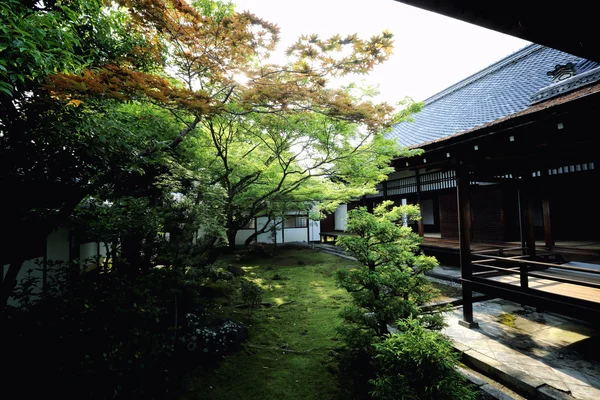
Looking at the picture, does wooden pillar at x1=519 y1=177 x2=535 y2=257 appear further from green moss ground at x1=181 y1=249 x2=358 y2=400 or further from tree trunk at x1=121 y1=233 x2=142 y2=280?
tree trunk at x1=121 y1=233 x2=142 y2=280

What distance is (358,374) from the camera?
4.11m

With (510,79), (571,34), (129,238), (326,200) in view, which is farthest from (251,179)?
(510,79)

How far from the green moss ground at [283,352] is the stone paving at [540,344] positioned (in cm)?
274

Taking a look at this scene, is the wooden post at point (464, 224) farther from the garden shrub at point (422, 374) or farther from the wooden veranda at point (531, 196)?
the garden shrub at point (422, 374)

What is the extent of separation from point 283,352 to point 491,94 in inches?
Answer: 529

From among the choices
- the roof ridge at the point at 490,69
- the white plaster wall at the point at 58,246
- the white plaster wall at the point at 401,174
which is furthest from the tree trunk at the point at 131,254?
the roof ridge at the point at 490,69

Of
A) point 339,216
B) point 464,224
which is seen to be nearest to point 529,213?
point 464,224

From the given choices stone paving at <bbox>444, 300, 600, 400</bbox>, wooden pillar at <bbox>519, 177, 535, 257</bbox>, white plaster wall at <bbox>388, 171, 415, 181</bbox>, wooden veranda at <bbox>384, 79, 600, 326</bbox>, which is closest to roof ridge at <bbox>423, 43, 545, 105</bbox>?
wooden veranda at <bbox>384, 79, 600, 326</bbox>

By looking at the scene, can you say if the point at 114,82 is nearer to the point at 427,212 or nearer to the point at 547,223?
the point at 547,223

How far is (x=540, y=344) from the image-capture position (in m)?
4.57

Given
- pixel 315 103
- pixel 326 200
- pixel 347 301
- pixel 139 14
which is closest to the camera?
pixel 139 14

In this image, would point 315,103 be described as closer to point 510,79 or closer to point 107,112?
point 107,112

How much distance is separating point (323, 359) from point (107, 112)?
5714mm

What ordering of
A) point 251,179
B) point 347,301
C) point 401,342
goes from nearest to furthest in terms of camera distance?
point 401,342
point 347,301
point 251,179
